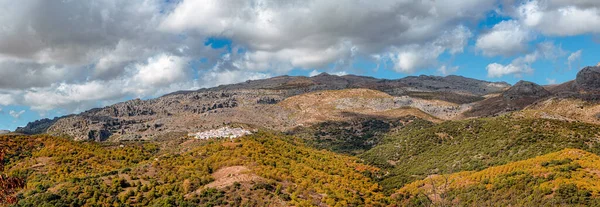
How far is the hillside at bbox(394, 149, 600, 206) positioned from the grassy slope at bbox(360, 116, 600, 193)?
8811 mm

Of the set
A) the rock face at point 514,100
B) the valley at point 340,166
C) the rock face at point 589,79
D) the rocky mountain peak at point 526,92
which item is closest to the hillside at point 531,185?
the valley at point 340,166

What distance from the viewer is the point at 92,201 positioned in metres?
48.9

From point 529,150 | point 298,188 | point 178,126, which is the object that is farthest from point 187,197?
point 178,126

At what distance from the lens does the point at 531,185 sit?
167 ft

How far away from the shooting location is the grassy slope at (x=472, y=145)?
7356 centimetres

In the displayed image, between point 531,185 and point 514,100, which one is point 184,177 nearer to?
point 531,185

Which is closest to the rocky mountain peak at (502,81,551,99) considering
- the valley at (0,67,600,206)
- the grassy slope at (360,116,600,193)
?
the valley at (0,67,600,206)

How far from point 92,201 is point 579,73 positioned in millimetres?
188620

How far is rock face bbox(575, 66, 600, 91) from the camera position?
156m

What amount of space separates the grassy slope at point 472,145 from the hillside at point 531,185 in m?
8.81

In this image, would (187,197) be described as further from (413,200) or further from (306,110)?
(306,110)

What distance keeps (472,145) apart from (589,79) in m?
109

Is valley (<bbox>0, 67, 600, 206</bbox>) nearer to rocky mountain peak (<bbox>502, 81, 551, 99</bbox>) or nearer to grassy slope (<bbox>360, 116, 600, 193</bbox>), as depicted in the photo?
grassy slope (<bbox>360, 116, 600, 193</bbox>)

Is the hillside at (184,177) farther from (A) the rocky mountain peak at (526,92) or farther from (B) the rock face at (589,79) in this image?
(B) the rock face at (589,79)
